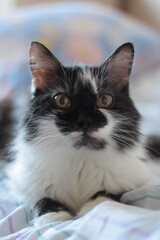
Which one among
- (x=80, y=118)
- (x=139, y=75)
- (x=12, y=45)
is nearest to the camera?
(x=80, y=118)

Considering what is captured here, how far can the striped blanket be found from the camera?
0.77 metres

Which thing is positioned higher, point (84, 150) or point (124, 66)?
point (124, 66)

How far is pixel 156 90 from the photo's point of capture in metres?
2.54

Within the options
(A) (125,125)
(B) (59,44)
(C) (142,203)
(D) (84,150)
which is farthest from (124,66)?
(B) (59,44)

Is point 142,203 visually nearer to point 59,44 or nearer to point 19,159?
point 19,159

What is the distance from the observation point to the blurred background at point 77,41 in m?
2.27

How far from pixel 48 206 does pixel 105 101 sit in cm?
35

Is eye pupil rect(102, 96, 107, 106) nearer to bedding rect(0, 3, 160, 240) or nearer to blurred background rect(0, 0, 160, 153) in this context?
bedding rect(0, 3, 160, 240)

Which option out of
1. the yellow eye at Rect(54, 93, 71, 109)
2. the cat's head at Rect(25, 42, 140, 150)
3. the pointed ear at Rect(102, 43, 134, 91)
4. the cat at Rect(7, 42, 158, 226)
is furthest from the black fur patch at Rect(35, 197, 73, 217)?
the pointed ear at Rect(102, 43, 134, 91)

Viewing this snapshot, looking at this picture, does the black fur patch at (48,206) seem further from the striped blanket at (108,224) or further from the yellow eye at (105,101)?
the yellow eye at (105,101)

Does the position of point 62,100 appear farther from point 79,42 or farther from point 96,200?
point 79,42

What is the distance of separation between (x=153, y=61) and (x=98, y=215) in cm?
210

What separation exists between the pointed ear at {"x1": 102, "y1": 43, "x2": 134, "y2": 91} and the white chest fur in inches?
8.7

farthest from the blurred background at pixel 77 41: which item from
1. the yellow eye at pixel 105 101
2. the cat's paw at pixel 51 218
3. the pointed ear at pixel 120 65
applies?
the cat's paw at pixel 51 218
